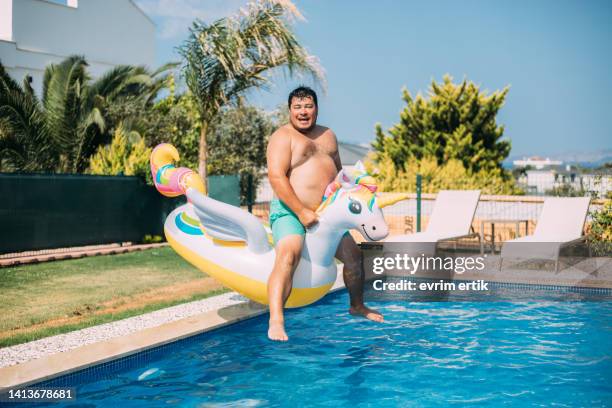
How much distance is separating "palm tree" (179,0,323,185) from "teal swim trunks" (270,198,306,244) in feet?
23.5

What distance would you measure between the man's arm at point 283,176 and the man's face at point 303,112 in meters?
0.16

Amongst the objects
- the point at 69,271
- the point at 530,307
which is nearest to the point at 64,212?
the point at 69,271

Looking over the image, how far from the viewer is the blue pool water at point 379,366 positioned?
15.0ft

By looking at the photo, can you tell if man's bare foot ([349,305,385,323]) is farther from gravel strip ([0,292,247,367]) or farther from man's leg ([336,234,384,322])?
gravel strip ([0,292,247,367])

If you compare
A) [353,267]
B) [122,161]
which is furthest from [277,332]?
[122,161]

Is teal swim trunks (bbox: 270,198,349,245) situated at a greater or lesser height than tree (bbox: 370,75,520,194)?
lesser

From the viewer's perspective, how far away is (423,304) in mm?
7688

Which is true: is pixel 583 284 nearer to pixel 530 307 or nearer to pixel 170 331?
pixel 530 307

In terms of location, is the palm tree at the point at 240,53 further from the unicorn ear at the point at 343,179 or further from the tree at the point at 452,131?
the tree at the point at 452,131

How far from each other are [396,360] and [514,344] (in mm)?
1269

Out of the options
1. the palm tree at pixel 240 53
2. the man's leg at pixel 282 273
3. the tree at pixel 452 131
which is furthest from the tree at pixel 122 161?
the tree at pixel 452 131

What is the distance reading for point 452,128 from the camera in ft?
76.6

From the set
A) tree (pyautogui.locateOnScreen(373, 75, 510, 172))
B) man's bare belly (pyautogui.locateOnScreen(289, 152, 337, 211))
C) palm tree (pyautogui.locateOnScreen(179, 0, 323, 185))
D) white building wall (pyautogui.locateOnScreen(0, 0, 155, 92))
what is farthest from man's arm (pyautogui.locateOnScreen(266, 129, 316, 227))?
white building wall (pyautogui.locateOnScreen(0, 0, 155, 92))

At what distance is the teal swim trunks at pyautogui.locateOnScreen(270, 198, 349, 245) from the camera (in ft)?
17.6
